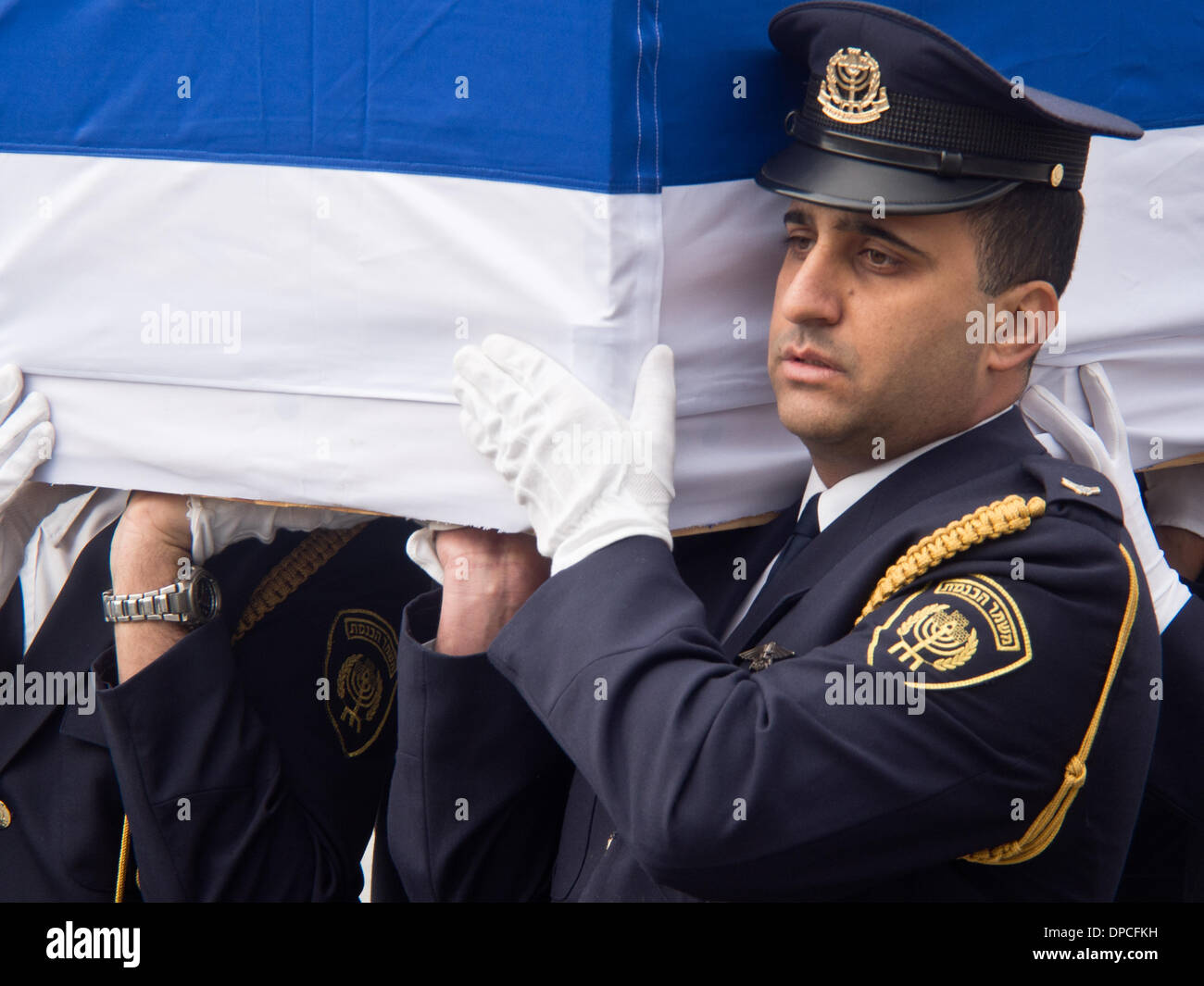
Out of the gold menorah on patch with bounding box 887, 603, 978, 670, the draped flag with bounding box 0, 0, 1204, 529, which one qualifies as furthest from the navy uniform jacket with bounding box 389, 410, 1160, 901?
the draped flag with bounding box 0, 0, 1204, 529

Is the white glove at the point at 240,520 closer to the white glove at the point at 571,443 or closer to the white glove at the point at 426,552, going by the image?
the white glove at the point at 426,552

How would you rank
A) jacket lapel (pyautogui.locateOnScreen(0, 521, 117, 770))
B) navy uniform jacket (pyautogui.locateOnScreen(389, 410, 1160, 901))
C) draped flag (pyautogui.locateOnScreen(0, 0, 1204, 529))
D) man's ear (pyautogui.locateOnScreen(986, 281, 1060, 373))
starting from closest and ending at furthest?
navy uniform jacket (pyautogui.locateOnScreen(389, 410, 1160, 901)) → draped flag (pyautogui.locateOnScreen(0, 0, 1204, 529)) → man's ear (pyautogui.locateOnScreen(986, 281, 1060, 373)) → jacket lapel (pyautogui.locateOnScreen(0, 521, 117, 770))

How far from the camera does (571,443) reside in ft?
4.55

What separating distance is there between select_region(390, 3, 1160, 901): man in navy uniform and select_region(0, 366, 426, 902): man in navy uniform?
0.27 metres

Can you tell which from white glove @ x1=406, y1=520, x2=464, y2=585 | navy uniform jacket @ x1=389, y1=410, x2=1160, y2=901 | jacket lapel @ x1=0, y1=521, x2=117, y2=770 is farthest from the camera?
jacket lapel @ x1=0, y1=521, x2=117, y2=770

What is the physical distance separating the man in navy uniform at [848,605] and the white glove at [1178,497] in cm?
69

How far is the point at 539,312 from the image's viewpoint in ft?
4.63

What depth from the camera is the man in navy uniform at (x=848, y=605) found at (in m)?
1.22

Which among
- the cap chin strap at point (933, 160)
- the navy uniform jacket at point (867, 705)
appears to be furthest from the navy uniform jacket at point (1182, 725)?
the cap chin strap at point (933, 160)

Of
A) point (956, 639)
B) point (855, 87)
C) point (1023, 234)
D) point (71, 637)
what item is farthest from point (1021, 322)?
point (71, 637)

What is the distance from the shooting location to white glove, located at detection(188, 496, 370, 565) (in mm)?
1706

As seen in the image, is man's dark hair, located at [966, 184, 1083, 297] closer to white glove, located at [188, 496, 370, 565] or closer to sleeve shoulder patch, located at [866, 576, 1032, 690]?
sleeve shoulder patch, located at [866, 576, 1032, 690]

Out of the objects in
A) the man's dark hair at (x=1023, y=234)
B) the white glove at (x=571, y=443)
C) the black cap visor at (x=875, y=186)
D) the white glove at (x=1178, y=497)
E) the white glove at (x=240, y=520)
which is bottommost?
the white glove at (x=1178, y=497)
